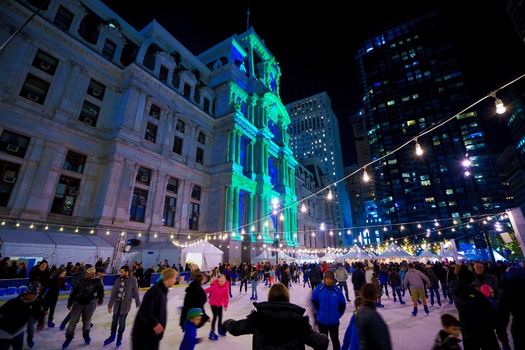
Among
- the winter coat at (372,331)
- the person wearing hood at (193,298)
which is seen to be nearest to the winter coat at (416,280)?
the winter coat at (372,331)

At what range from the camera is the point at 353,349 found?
371 centimetres

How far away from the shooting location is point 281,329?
8.40 ft

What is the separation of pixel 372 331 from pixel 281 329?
131 centimetres

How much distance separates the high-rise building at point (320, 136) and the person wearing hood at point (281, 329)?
90.5 m

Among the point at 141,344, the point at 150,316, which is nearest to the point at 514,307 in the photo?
the point at 150,316

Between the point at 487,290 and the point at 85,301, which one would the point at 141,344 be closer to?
the point at 85,301

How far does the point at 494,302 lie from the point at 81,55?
31660 millimetres


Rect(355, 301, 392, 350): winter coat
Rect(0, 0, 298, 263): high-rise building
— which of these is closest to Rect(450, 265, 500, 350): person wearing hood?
Rect(355, 301, 392, 350): winter coat

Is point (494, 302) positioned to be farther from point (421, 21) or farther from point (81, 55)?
point (421, 21)

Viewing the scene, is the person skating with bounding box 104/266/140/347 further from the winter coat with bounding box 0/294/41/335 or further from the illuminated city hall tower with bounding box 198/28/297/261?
the illuminated city hall tower with bounding box 198/28/297/261

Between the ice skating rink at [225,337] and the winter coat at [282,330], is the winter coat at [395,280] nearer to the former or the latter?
the ice skating rink at [225,337]

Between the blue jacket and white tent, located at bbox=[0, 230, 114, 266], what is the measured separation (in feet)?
59.7

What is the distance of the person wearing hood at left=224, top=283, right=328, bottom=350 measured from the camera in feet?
8.41

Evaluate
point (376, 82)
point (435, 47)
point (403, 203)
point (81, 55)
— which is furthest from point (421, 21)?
point (81, 55)
